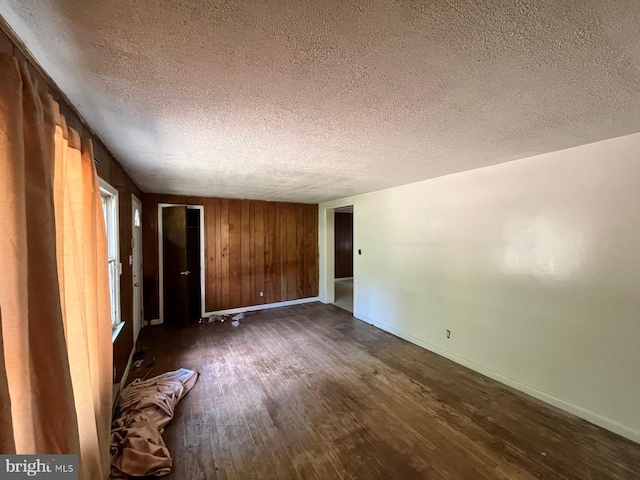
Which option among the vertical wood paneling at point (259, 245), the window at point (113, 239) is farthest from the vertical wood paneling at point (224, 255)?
the window at point (113, 239)

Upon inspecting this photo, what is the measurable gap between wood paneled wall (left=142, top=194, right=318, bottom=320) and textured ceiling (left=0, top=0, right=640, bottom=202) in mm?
2967

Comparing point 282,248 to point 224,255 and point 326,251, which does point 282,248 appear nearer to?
point 326,251

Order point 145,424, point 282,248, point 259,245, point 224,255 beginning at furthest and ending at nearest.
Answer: point 282,248 < point 259,245 < point 224,255 < point 145,424

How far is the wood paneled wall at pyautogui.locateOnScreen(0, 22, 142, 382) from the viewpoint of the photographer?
1.14 metres

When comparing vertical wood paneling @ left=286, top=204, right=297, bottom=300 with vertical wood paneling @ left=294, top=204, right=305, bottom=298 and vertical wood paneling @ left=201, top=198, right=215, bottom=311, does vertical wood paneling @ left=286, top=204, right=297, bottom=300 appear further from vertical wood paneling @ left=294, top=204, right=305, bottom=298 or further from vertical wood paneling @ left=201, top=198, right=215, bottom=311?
vertical wood paneling @ left=201, top=198, right=215, bottom=311

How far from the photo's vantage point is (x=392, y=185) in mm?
3971

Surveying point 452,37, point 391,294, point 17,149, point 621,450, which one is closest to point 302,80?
point 452,37

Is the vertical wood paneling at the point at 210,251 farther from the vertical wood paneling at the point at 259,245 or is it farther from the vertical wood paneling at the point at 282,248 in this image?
the vertical wood paneling at the point at 282,248

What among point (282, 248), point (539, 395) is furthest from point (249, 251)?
point (539, 395)

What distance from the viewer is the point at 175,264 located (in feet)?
15.3

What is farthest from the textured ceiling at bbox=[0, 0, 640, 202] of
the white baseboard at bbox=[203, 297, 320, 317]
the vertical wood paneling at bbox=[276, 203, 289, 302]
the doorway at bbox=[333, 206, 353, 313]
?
the doorway at bbox=[333, 206, 353, 313]

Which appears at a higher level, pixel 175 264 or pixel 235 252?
pixel 235 252

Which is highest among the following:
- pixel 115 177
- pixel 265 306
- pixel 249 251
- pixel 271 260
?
pixel 115 177

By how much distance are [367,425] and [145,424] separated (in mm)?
1719
